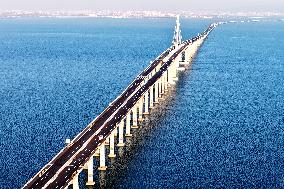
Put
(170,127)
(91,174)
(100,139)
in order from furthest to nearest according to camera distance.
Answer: (170,127) → (100,139) → (91,174)

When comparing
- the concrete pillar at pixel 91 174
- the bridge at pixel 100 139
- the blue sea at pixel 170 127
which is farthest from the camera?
the blue sea at pixel 170 127

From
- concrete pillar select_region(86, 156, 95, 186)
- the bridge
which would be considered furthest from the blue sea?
the bridge

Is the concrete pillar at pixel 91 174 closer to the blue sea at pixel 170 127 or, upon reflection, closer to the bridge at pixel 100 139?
the bridge at pixel 100 139

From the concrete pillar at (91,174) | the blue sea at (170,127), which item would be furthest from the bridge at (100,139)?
the blue sea at (170,127)

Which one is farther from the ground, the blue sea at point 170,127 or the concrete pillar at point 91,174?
the concrete pillar at point 91,174

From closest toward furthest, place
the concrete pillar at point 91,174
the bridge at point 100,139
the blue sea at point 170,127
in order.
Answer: the bridge at point 100,139 → the concrete pillar at point 91,174 → the blue sea at point 170,127

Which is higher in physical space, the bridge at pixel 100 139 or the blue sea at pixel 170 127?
the bridge at pixel 100 139

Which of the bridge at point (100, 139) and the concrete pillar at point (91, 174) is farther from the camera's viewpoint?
the concrete pillar at point (91, 174)

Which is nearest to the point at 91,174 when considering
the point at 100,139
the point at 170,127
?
the point at 100,139

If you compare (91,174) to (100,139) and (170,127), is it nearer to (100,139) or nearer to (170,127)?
(100,139)

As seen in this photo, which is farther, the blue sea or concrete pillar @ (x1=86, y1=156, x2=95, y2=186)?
the blue sea

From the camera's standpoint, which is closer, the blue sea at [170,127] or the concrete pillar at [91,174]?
the concrete pillar at [91,174]

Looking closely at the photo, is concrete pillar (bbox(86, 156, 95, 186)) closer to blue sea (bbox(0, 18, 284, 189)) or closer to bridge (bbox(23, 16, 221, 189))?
bridge (bbox(23, 16, 221, 189))
